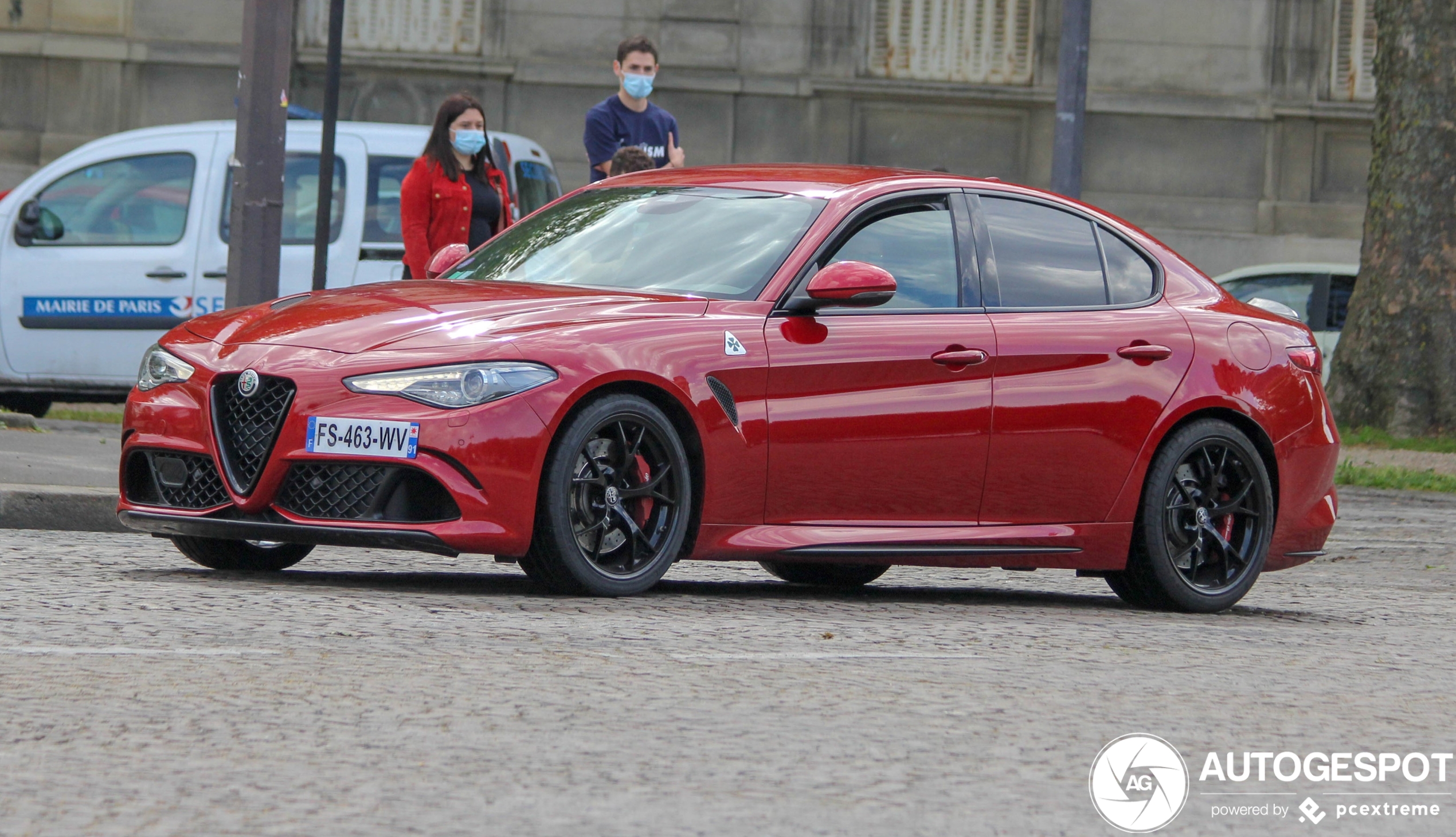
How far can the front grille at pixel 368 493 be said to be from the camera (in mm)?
6516

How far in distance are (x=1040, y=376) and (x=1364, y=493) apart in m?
7.12

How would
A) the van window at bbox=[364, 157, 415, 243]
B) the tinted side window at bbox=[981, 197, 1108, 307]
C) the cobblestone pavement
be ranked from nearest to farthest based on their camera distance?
the cobblestone pavement
the tinted side window at bbox=[981, 197, 1108, 307]
the van window at bbox=[364, 157, 415, 243]

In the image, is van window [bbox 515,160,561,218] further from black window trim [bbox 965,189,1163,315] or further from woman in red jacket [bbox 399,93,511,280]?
black window trim [bbox 965,189,1163,315]

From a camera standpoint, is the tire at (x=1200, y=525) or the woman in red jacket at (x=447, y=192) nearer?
the tire at (x=1200, y=525)

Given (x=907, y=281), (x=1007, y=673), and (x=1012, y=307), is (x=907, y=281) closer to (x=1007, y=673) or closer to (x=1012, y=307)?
(x=1012, y=307)

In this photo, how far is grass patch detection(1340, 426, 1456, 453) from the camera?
648 inches

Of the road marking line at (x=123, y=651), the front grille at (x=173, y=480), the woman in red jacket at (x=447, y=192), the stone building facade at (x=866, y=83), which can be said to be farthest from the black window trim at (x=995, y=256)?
the stone building facade at (x=866, y=83)

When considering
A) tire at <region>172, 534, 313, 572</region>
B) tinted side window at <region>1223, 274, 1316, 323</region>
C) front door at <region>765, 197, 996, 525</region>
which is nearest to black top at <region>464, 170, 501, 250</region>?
tire at <region>172, 534, 313, 572</region>

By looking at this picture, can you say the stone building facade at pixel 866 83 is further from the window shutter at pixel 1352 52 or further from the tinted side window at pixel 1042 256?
the tinted side window at pixel 1042 256

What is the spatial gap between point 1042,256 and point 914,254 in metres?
0.57

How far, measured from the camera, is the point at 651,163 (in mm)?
11258

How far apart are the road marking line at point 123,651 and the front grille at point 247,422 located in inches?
44.4

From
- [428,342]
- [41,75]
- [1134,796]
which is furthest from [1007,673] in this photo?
[41,75]

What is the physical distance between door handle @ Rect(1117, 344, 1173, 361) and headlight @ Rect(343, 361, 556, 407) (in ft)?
7.49
